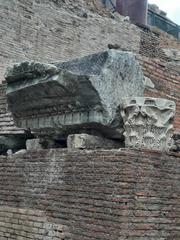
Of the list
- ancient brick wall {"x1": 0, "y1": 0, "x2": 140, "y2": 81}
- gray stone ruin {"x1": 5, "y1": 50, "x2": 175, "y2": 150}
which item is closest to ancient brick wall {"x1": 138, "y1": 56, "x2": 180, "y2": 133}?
gray stone ruin {"x1": 5, "y1": 50, "x2": 175, "y2": 150}

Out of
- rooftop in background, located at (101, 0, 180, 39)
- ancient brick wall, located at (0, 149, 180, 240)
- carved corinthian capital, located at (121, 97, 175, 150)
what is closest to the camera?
ancient brick wall, located at (0, 149, 180, 240)

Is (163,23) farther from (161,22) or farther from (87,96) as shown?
(87,96)

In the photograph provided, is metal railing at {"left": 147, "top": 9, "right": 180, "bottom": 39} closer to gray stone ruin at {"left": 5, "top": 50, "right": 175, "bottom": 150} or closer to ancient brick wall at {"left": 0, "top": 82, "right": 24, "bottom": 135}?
ancient brick wall at {"left": 0, "top": 82, "right": 24, "bottom": 135}

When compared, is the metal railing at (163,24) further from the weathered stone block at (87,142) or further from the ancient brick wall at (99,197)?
the ancient brick wall at (99,197)

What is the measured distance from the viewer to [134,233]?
4.22m

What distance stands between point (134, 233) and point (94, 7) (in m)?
10.6

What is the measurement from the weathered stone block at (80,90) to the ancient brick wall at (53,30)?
5.12 meters

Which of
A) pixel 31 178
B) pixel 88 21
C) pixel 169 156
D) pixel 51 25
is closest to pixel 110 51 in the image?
pixel 169 156

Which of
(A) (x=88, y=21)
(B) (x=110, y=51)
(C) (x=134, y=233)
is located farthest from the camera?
(A) (x=88, y=21)

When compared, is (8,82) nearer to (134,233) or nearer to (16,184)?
(16,184)

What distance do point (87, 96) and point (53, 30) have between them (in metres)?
7.60

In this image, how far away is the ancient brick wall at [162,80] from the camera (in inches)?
221

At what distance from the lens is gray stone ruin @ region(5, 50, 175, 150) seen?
15.7ft

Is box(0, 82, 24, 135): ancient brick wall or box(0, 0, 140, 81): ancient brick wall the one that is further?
box(0, 0, 140, 81): ancient brick wall
